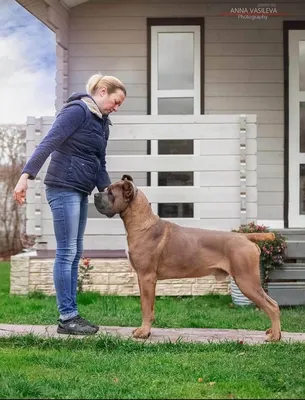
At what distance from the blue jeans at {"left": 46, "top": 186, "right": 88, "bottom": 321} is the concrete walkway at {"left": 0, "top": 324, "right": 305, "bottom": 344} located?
260mm

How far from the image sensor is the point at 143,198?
5.42 metres

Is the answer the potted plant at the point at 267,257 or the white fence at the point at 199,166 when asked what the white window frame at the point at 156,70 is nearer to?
the white fence at the point at 199,166

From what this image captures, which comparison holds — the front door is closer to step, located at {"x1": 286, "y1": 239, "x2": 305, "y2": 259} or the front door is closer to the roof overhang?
step, located at {"x1": 286, "y1": 239, "x2": 305, "y2": 259}

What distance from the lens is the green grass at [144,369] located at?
3746mm

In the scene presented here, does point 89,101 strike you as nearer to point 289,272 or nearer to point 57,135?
point 57,135

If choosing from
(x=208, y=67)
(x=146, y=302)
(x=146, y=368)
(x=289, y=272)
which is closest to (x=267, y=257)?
(x=289, y=272)

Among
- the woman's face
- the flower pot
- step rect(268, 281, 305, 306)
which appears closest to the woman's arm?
the woman's face

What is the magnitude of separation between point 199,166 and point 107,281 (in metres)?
1.59

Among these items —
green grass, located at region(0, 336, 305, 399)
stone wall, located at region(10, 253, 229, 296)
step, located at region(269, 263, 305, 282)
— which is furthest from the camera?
A: stone wall, located at region(10, 253, 229, 296)

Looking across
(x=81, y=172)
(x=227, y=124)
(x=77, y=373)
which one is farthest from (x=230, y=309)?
(x=77, y=373)

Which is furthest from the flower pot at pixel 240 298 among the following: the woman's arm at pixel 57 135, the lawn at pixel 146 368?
the woman's arm at pixel 57 135

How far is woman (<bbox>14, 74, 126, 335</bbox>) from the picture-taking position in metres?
5.29

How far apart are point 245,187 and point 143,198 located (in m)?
2.73

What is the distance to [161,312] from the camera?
691 centimetres
